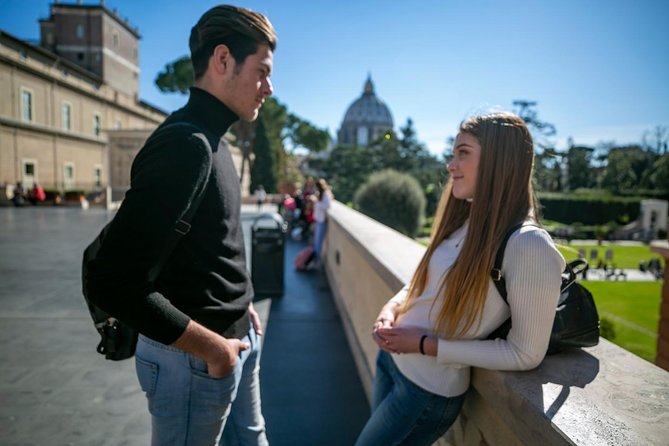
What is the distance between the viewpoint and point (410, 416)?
167 cm

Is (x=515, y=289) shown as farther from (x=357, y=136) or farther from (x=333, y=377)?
(x=357, y=136)

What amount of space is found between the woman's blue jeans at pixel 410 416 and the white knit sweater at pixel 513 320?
0.14ft

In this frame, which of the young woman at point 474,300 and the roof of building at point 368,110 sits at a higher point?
the roof of building at point 368,110

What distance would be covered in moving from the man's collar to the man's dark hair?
0.10 meters

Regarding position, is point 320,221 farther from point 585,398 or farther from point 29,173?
point 29,173

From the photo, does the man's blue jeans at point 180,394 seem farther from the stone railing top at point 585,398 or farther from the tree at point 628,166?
the tree at point 628,166

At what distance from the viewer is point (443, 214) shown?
2031 mm

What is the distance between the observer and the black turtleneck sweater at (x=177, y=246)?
4.09ft

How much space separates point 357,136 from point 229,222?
125 meters

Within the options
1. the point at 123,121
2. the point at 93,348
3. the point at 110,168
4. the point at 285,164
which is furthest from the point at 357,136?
the point at 93,348

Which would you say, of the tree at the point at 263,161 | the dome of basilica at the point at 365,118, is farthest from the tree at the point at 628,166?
the dome of basilica at the point at 365,118

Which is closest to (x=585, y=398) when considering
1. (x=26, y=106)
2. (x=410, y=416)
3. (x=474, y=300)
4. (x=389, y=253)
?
(x=474, y=300)

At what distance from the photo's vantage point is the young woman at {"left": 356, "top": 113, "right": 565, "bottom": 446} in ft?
4.63

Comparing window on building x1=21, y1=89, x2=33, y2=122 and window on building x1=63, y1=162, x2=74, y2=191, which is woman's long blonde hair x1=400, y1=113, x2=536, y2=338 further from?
window on building x1=63, y1=162, x2=74, y2=191
